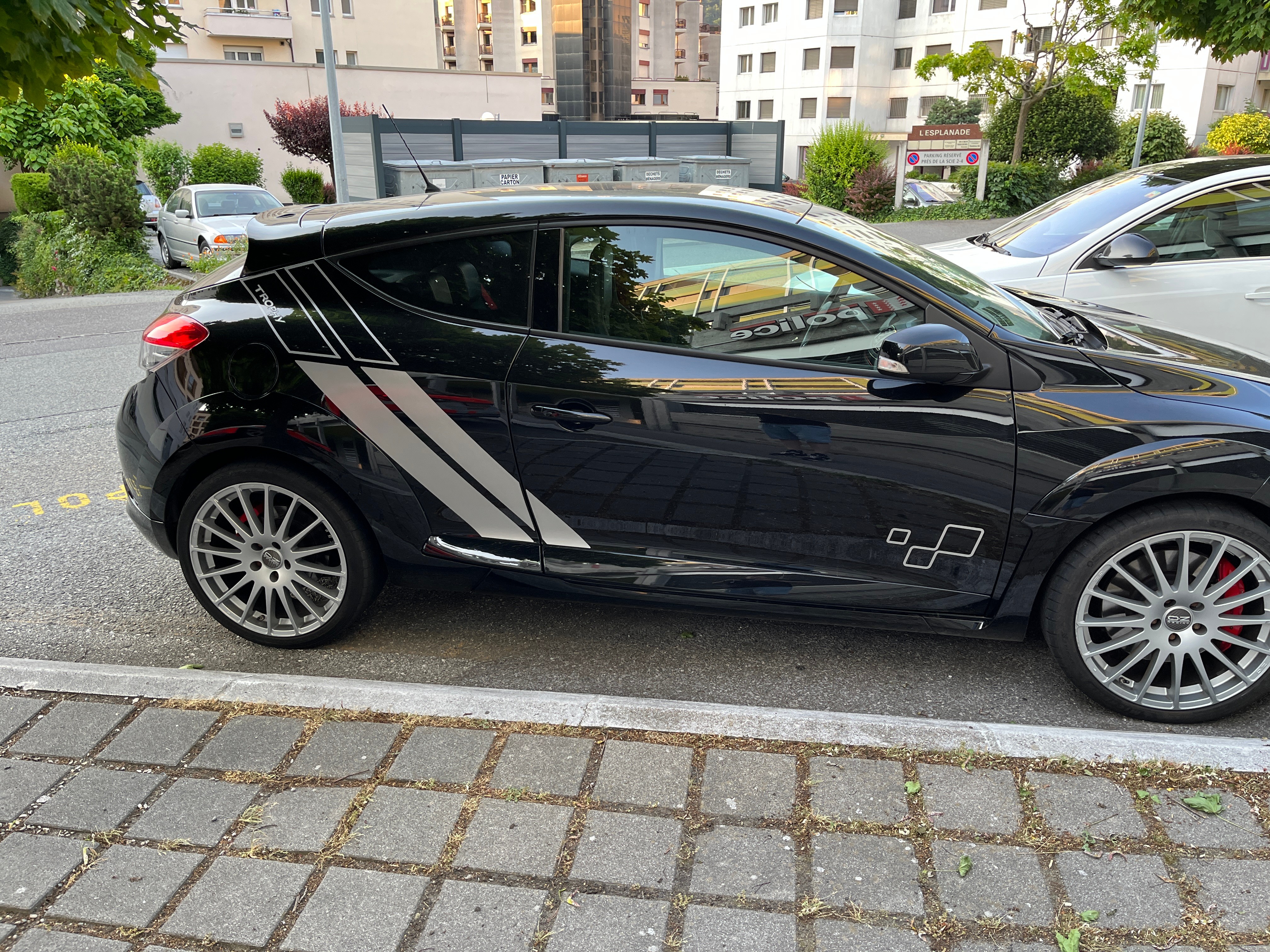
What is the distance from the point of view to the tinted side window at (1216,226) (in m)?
5.55

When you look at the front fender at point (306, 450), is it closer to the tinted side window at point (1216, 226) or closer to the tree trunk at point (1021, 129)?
the tinted side window at point (1216, 226)

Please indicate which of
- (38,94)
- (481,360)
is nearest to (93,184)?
(38,94)

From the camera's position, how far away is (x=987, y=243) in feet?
21.0

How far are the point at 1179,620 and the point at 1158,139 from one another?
41.7 m

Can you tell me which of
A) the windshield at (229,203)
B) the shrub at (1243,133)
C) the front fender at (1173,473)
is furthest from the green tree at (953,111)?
the front fender at (1173,473)

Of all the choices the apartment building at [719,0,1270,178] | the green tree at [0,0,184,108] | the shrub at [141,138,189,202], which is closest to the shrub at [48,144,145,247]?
the shrub at [141,138,189,202]

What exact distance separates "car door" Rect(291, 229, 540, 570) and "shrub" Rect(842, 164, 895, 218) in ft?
77.7

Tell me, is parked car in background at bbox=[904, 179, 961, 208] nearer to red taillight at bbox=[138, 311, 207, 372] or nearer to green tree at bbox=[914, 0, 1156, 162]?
green tree at bbox=[914, 0, 1156, 162]

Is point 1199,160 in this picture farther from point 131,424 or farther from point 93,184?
point 93,184

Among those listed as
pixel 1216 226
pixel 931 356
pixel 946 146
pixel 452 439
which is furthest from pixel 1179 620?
pixel 946 146

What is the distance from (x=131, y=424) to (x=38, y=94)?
113 cm

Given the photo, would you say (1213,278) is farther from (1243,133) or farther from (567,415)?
(1243,133)

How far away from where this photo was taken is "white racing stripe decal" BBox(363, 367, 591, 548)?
3.14 metres

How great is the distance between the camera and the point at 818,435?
295 cm
